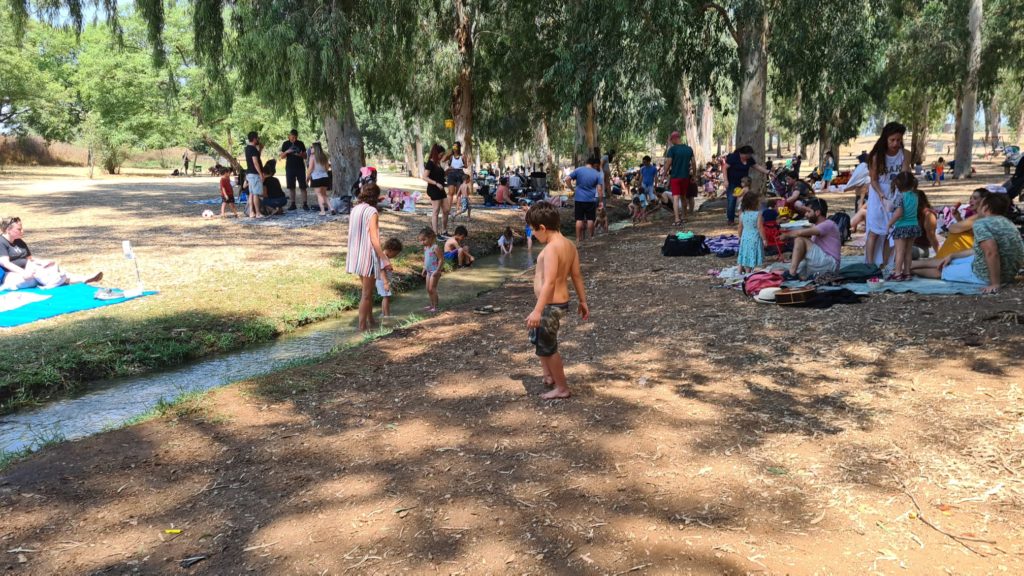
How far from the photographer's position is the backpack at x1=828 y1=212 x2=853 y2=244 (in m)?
10.4

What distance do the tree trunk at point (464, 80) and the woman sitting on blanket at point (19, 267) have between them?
12805 millimetres

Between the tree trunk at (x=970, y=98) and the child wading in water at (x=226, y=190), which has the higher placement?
the tree trunk at (x=970, y=98)

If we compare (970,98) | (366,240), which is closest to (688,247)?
(366,240)

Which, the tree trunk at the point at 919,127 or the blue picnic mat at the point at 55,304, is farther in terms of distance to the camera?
the tree trunk at the point at 919,127

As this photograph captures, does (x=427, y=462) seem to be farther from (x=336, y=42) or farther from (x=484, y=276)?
(x=336, y=42)

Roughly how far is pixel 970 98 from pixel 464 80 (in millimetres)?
16404

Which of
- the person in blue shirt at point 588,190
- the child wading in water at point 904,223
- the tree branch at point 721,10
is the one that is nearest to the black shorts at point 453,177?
the person in blue shirt at point 588,190

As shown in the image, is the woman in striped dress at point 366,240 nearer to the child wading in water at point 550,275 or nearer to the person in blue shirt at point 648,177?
the child wading in water at point 550,275

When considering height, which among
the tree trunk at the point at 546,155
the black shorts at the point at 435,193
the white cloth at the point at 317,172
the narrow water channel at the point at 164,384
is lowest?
the narrow water channel at the point at 164,384

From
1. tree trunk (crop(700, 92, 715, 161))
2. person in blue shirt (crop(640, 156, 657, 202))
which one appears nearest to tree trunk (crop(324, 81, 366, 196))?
person in blue shirt (crop(640, 156, 657, 202))

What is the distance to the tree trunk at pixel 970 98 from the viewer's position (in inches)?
875

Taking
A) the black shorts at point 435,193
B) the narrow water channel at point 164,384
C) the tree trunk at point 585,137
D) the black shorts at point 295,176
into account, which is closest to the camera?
the narrow water channel at point 164,384

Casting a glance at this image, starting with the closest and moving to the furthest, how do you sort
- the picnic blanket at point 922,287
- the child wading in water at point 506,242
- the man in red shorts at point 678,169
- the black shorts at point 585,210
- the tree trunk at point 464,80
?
the picnic blanket at point 922,287, the black shorts at point 585,210, the man in red shorts at point 678,169, the child wading in water at point 506,242, the tree trunk at point 464,80

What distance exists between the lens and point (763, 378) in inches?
215
